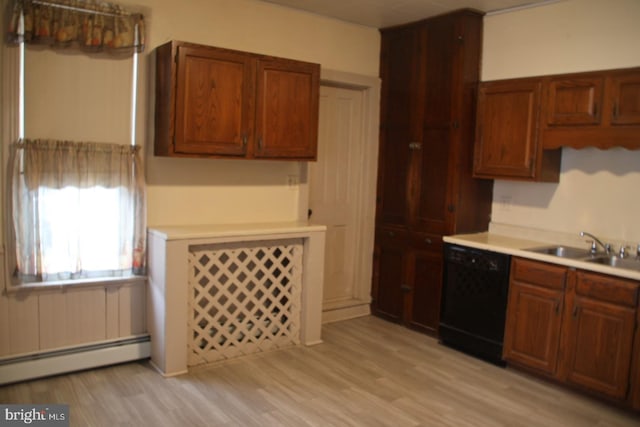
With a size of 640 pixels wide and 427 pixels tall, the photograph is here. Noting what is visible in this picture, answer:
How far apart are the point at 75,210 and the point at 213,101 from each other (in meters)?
1.13

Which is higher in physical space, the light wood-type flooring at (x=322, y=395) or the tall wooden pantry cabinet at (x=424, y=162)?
the tall wooden pantry cabinet at (x=424, y=162)

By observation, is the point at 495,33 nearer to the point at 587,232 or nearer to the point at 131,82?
the point at 587,232

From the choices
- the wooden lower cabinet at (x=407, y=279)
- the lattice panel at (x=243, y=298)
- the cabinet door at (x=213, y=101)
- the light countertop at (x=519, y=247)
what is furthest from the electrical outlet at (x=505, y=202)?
the cabinet door at (x=213, y=101)

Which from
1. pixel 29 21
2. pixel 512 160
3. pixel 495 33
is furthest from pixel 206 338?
pixel 495 33

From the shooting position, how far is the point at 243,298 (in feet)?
13.8

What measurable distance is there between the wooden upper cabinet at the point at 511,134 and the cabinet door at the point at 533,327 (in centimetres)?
85

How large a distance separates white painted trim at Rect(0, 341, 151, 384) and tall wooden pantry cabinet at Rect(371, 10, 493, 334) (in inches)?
86.9

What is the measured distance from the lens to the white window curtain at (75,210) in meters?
3.28

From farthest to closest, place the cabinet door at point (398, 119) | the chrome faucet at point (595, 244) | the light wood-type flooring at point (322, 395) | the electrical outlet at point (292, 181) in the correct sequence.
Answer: the cabinet door at point (398, 119) → the electrical outlet at point (292, 181) → the chrome faucet at point (595, 244) → the light wood-type flooring at point (322, 395)

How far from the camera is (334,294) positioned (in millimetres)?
4961

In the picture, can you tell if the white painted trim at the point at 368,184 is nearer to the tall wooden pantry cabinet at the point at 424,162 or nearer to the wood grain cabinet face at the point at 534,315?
the tall wooden pantry cabinet at the point at 424,162

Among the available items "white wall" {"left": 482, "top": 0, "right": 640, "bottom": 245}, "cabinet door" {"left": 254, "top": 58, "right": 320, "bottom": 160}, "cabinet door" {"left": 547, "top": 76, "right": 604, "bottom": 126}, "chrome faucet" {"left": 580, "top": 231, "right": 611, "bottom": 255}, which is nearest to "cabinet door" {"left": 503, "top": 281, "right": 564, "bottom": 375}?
"chrome faucet" {"left": 580, "top": 231, "right": 611, "bottom": 255}

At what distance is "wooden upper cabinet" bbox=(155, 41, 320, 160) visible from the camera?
3498 mm

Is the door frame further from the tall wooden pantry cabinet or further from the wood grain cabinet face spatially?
the wood grain cabinet face
